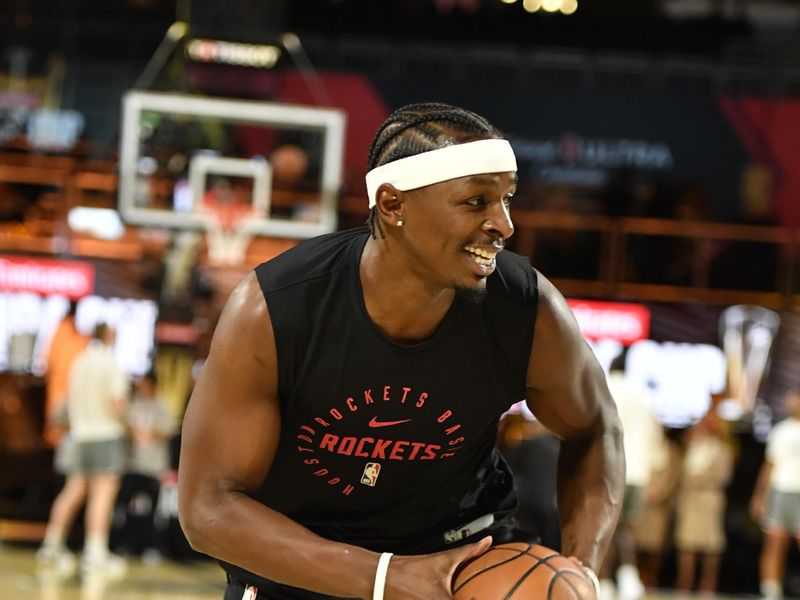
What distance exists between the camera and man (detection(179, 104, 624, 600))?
8.87 feet

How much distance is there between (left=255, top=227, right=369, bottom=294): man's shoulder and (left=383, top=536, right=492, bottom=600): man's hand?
0.64 m

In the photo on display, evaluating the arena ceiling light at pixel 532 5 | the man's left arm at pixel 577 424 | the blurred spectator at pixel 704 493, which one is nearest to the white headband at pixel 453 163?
the man's left arm at pixel 577 424

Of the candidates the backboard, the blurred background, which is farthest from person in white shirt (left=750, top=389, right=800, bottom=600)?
the backboard

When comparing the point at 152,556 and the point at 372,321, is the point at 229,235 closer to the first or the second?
the point at 152,556

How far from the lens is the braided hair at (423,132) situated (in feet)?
9.07

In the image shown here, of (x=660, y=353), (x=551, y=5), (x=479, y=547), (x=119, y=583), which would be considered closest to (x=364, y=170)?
(x=660, y=353)

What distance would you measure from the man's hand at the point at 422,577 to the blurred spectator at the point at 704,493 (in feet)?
31.9

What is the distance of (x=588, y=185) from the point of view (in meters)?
15.4

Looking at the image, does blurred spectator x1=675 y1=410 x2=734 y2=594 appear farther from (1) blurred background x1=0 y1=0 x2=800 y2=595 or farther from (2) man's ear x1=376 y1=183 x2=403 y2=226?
(2) man's ear x1=376 y1=183 x2=403 y2=226

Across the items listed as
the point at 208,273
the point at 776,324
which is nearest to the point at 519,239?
the point at 776,324

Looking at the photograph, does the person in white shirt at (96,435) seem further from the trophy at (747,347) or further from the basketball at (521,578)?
the basketball at (521,578)

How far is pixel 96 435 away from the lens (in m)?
10.3

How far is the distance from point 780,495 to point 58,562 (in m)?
6.12

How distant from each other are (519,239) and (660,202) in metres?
1.85
